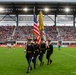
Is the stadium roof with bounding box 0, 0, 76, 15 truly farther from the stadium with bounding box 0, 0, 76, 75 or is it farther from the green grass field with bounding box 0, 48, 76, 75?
the green grass field with bounding box 0, 48, 76, 75

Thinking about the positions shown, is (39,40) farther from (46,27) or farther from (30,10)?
(46,27)

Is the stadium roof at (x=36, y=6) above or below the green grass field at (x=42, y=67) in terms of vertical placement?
above

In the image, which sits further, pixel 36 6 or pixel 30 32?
pixel 30 32

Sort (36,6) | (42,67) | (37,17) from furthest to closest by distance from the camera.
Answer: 1. (37,17)
2. (36,6)
3. (42,67)

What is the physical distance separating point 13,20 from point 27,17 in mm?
4499

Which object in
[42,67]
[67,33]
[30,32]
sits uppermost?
[30,32]

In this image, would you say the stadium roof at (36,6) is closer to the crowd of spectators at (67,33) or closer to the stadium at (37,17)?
the stadium at (37,17)

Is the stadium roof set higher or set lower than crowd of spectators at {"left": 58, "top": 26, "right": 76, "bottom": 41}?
higher

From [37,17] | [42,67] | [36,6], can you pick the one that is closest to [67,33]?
[37,17]

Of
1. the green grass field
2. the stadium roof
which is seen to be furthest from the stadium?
the green grass field

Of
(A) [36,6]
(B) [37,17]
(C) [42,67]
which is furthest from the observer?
(B) [37,17]

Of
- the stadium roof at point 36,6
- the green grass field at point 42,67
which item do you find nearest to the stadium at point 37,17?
the stadium roof at point 36,6

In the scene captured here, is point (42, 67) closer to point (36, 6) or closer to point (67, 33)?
point (36, 6)

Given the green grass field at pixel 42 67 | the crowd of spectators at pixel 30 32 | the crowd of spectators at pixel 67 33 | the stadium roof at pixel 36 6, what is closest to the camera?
the green grass field at pixel 42 67
